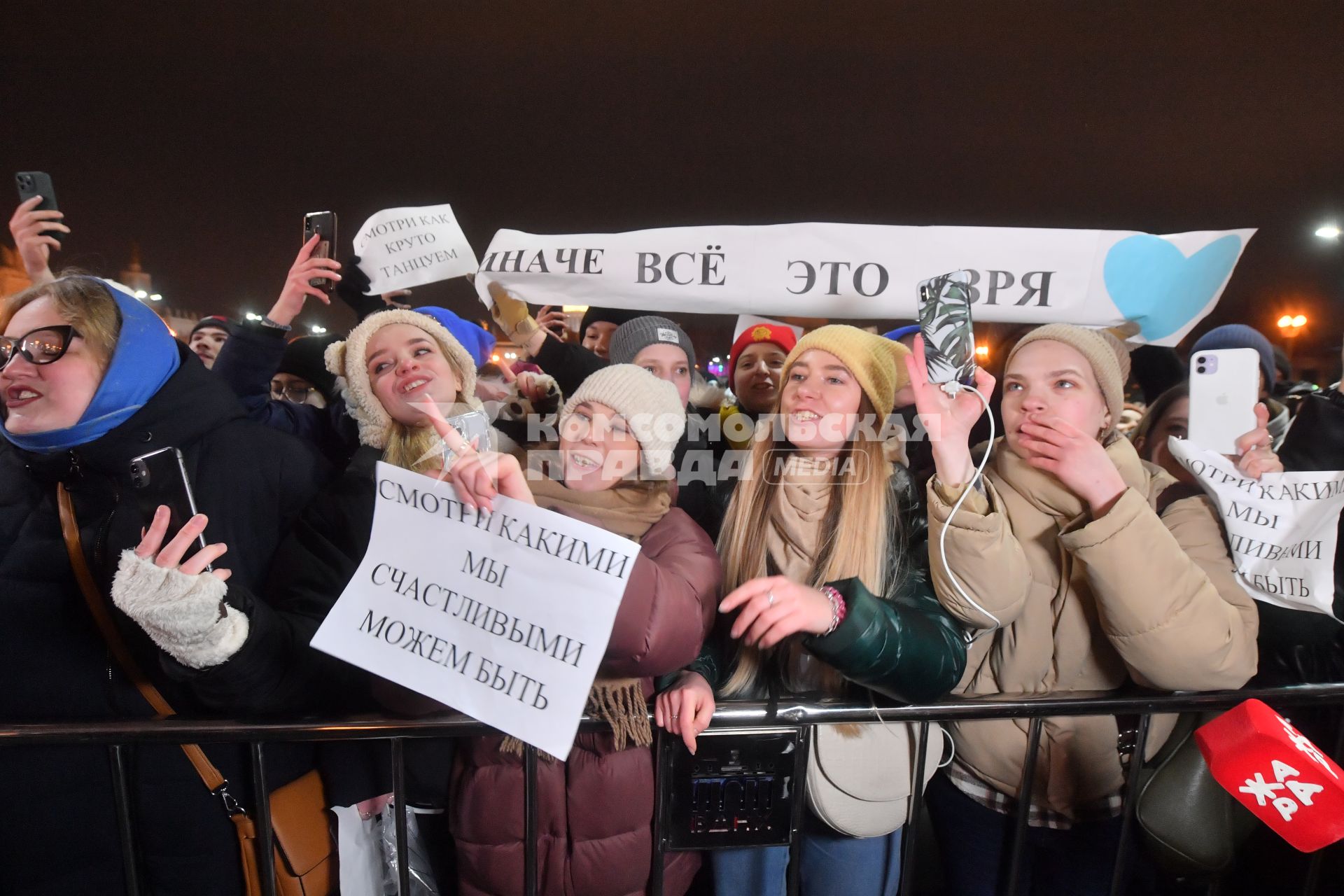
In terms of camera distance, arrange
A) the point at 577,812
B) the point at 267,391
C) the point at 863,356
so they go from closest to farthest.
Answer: the point at 577,812
the point at 863,356
the point at 267,391

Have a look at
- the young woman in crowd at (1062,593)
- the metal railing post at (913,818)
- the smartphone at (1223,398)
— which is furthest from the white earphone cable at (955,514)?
the smartphone at (1223,398)

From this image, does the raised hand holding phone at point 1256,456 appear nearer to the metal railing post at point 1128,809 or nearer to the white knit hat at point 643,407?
the metal railing post at point 1128,809

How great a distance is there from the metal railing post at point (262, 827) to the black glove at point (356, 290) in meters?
1.84

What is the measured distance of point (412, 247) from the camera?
107 inches

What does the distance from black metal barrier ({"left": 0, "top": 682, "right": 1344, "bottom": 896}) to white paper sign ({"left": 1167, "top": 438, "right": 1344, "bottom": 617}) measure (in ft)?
0.75

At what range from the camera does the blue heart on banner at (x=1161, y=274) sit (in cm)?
205

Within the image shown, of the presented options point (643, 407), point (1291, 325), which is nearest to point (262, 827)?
point (643, 407)

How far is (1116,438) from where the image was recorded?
5.75 feet

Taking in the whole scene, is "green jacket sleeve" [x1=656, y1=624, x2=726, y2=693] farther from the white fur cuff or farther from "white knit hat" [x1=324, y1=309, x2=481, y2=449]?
"white knit hat" [x1=324, y1=309, x2=481, y2=449]

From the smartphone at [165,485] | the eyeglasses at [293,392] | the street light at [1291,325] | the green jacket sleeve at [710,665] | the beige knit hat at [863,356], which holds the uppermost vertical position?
the street light at [1291,325]

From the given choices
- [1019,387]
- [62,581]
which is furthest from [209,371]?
[1019,387]

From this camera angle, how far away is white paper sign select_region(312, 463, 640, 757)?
1.20 metres

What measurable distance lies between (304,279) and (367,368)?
759 millimetres

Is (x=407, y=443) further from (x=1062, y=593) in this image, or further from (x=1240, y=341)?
(x=1240, y=341)
